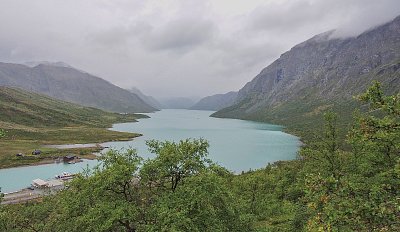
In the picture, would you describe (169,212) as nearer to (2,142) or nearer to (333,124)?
(333,124)

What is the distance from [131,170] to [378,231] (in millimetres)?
17979

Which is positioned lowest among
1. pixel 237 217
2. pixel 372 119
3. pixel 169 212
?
pixel 237 217

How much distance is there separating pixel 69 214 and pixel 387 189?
22509 millimetres

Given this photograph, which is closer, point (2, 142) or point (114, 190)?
point (114, 190)

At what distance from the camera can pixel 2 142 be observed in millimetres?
182875

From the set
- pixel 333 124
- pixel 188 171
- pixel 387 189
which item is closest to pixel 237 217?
pixel 188 171

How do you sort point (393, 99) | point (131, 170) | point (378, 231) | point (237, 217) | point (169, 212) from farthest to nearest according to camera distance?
1. point (237, 217)
2. point (131, 170)
3. point (169, 212)
4. point (393, 99)
5. point (378, 231)

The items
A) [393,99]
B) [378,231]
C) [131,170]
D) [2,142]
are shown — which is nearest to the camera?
[378,231]

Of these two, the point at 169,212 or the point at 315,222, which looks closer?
the point at 315,222

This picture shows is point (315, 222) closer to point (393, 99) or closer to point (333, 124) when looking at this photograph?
point (393, 99)

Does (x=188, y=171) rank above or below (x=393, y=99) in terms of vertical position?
below

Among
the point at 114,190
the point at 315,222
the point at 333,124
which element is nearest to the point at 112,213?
the point at 114,190

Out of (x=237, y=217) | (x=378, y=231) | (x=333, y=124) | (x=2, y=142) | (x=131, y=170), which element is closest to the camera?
(x=378, y=231)

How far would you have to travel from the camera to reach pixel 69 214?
84.8ft
